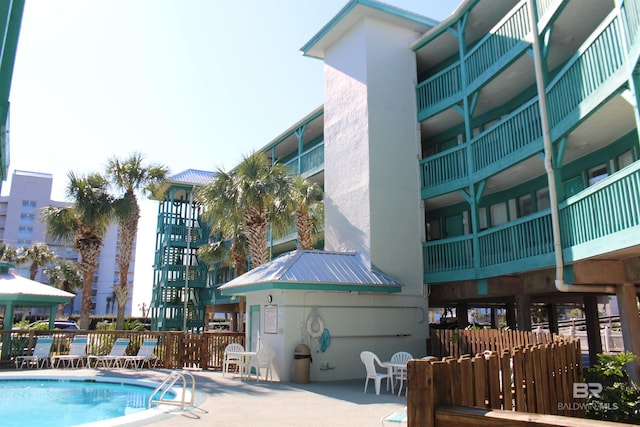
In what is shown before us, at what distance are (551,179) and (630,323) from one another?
377 centimetres

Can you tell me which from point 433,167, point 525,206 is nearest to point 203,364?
point 433,167

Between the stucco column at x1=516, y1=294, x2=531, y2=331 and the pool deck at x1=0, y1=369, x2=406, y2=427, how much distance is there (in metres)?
5.00

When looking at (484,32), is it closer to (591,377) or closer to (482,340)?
(482,340)

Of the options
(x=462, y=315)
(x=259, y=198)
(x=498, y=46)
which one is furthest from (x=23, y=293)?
(x=498, y=46)

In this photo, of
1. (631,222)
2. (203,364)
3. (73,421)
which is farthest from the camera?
(203,364)

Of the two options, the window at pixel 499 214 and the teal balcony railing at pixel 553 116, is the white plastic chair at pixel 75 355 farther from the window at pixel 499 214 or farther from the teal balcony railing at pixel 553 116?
the window at pixel 499 214

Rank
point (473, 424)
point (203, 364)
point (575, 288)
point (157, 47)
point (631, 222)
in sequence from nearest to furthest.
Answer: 1. point (473, 424)
2. point (631, 222)
3. point (575, 288)
4. point (157, 47)
5. point (203, 364)

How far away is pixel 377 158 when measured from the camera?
742 inches

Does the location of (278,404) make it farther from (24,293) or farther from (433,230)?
(24,293)

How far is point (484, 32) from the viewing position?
1917 cm

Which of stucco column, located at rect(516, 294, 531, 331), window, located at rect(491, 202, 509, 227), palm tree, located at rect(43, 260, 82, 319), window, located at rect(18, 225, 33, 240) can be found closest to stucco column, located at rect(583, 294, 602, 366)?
stucco column, located at rect(516, 294, 531, 331)

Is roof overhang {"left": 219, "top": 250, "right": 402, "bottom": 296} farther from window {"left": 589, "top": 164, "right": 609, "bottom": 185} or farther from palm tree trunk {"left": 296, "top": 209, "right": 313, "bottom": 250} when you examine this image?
window {"left": 589, "top": 164, "right": 609, "bottom": 185}

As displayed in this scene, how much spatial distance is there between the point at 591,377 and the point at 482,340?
503 cm

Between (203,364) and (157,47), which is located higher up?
(157,47)
